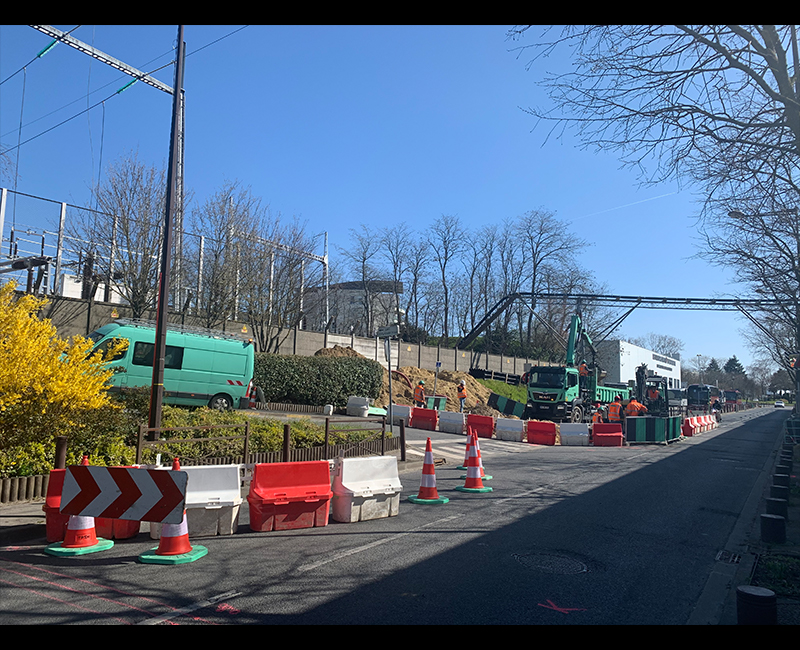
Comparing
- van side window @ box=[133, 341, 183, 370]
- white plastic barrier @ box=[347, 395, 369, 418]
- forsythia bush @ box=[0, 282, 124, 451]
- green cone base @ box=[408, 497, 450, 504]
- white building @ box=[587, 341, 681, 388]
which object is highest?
white building @ box=[587, 341, 681, 388]

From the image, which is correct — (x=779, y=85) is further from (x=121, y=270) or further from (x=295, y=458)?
(x=121, y=270)

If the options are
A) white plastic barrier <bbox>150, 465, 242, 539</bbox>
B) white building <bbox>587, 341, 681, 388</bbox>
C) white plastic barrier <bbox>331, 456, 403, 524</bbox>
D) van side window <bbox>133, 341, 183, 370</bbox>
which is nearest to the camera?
white plastic barrier <bbox>150, 465, 242, 539</bbox>

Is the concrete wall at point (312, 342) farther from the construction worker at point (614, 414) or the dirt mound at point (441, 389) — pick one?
the construction worker at point (614, 414)

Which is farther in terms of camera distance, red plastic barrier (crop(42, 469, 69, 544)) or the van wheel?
the van wheel

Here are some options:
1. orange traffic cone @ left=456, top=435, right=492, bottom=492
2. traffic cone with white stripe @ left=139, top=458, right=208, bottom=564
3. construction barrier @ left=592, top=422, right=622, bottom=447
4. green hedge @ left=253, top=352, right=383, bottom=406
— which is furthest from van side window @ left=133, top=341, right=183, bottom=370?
construction barrier @ left=592, top=422, right=622, bottom=447

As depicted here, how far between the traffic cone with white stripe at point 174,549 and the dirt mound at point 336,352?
25.9 metres

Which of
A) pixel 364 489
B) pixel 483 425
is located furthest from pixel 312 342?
pixel 364 489

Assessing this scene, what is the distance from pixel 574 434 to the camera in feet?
75.8

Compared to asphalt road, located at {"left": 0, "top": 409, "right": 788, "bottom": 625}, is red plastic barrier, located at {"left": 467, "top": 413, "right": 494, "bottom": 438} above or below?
above

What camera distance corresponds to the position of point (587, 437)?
23.0 metres

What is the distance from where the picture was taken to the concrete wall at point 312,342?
78.7 feet

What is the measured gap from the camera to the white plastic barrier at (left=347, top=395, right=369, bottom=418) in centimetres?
2403

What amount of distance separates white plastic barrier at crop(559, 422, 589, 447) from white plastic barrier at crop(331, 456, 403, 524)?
1588cm

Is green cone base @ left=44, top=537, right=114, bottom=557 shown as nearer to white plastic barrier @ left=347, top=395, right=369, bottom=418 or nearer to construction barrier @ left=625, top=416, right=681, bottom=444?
white plastic barrier @ left=347, top=395, right=369, bottom=418
